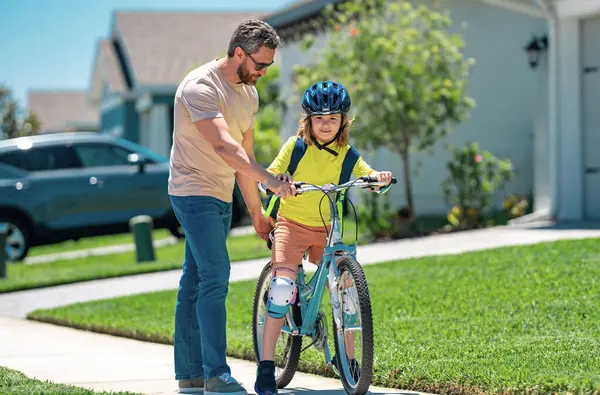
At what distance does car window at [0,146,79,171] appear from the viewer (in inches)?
732

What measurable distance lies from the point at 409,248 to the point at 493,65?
6269 mm

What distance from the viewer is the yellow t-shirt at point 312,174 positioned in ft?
22.4

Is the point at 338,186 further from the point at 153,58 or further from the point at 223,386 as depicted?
the point at 153,58

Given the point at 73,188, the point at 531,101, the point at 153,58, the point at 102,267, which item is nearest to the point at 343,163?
the point at 102,267

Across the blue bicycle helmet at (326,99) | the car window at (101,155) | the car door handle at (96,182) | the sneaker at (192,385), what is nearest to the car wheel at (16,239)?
the car door handle at (96,182)

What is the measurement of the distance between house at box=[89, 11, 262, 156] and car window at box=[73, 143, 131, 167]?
57.2 feet

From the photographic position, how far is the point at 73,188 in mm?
18656

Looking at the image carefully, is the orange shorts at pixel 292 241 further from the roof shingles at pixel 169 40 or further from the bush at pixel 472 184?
the roof shingles at pixel 169 40

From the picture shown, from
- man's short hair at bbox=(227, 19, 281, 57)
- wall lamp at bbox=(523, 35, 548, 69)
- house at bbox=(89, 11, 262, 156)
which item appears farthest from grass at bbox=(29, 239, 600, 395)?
house at bbox=(89, 11, 262, 156)

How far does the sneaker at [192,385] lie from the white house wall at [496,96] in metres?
13.5

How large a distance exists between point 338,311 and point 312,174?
2.55ft

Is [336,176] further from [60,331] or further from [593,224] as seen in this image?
[593,224]

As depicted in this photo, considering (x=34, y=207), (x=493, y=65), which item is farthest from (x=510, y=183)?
(x=34, y=207)

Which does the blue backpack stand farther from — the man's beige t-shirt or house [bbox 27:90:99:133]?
house [bbox 27:90:99:133]
